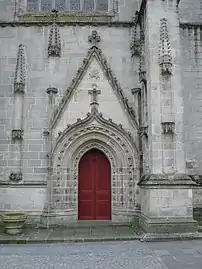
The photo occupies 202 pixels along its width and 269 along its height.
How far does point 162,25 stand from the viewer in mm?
9852

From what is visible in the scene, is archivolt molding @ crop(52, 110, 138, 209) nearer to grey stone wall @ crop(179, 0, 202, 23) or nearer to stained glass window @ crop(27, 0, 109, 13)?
stained glass window @ crop(27, 0, 109, 13)

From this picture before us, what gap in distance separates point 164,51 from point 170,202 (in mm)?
4194

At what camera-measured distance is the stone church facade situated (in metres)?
10.6

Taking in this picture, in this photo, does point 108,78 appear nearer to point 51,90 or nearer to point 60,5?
point 51,90

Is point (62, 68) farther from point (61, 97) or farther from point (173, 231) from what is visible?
point (173, 231)

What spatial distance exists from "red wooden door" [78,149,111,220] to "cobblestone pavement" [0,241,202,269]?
292cm

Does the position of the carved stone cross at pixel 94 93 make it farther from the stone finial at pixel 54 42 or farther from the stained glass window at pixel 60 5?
the stained glass window at pixel 60 5

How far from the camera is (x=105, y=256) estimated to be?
6.84m

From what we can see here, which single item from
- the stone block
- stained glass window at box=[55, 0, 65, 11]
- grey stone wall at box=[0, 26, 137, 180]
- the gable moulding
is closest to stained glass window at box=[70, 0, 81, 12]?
stained glass window at box=[55, 0, 65, 11]

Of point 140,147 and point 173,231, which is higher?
point 140,147

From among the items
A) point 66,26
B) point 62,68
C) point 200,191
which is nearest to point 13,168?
point 62,68

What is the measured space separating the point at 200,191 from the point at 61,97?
543cm

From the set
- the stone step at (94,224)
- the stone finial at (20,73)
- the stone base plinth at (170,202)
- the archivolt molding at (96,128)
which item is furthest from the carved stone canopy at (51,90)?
the stone base plinth at (170,202)

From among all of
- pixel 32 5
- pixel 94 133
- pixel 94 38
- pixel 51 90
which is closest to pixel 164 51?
pixel 94 38
